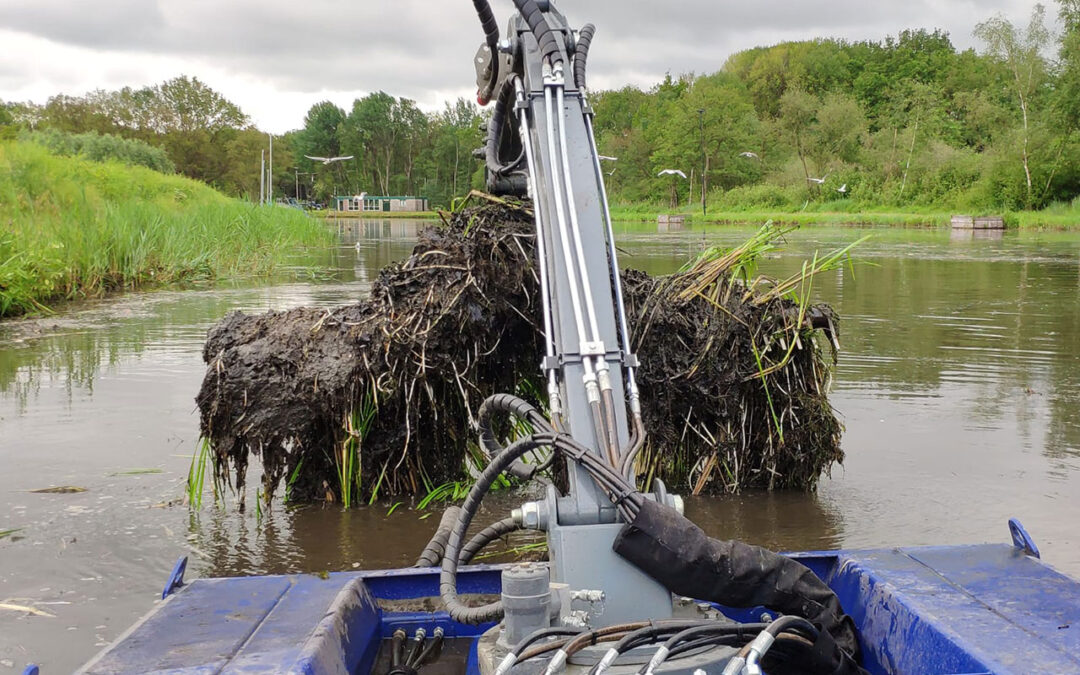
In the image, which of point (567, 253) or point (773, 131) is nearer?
point (567, 253)

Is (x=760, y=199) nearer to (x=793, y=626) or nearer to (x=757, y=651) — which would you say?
(x=793, y=626)

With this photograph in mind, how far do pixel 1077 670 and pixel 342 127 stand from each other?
11783cm

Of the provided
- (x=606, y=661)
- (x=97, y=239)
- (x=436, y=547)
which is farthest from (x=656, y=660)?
(x=97, y=239)

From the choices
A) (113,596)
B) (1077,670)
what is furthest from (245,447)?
(1077,670)

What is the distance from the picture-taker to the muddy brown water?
15.4 ft

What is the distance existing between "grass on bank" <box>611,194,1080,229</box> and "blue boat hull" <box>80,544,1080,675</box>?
3337 centimetres

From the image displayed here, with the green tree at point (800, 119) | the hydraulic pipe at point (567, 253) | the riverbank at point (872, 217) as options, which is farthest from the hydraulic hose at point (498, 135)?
the green tree at point (800, 119)

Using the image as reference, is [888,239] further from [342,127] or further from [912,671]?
[342,127]

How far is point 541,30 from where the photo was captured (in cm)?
360

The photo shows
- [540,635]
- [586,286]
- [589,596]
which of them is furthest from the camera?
[586,286]

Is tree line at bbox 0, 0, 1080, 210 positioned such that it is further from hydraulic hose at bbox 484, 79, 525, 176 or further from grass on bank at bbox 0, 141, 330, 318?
hydraulic hose at bbox 484, 79, 525, 176

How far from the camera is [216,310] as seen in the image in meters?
13.8

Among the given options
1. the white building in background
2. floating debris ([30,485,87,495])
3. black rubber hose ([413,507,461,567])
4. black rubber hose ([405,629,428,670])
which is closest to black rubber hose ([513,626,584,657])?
black rubber hose ([405,629,428,670])

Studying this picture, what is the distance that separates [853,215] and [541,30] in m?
55.1
